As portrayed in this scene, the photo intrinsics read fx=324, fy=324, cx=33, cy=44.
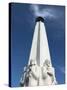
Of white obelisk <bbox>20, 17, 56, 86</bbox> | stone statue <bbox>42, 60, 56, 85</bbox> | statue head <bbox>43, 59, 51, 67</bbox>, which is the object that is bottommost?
stone statue <bbox>42, 60, 56, 85</bbox>

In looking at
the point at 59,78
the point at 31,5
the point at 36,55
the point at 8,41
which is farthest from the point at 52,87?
the point at 31,5

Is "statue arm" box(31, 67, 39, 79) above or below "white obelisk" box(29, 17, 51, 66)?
below

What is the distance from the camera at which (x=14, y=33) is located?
7.55 ft

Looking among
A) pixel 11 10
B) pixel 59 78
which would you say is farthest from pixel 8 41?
pixel 59 78

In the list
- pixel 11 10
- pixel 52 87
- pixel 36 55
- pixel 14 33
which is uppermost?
pixel 11 10

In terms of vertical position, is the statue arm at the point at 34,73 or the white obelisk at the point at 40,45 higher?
the white obelisk at the point at 40,45

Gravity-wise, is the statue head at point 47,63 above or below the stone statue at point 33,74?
above

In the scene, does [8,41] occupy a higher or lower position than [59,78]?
higher

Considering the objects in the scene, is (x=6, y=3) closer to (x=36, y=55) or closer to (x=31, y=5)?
(x=31, y=5)

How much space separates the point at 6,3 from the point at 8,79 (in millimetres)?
535

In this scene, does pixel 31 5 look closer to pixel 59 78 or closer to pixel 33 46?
pixel 33 46

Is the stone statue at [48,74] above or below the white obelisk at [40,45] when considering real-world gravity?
below

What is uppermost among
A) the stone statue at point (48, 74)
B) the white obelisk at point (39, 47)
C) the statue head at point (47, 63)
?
the white obelisk at point (39, 47)

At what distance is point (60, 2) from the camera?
94.2 inches
